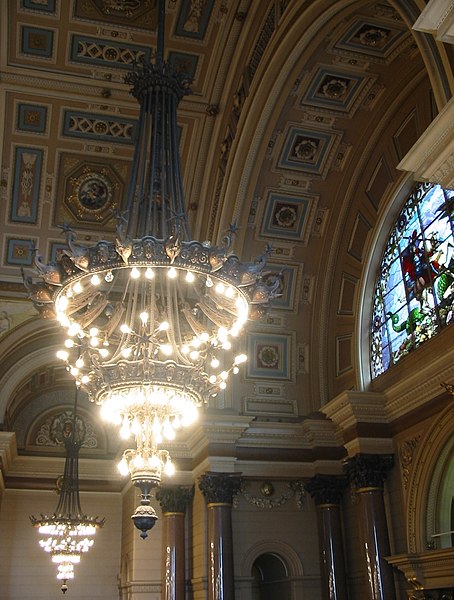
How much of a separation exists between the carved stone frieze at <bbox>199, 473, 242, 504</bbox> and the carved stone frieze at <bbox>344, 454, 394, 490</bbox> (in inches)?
90.3

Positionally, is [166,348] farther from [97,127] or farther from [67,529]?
[67,529]

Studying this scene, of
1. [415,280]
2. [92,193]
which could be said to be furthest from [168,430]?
[92,193]

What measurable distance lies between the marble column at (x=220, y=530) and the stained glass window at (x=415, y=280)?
11.2ft

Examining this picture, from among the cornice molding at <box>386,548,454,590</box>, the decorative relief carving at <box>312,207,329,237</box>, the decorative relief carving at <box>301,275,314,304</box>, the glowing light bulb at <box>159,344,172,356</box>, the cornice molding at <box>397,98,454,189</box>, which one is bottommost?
the cornice molding at <box>386,548,454,590</box>

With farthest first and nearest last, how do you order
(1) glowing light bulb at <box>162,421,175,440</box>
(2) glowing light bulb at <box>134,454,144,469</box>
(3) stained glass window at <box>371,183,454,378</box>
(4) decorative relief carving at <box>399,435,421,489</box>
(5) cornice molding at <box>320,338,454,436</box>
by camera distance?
1. (4) decorative relief carving at <box>399,435,421,489</box>
2. (3) stained glass window at <box>371,183,454,378</box>
3. (5) cornice molding at <box>320,338,454,436</box>
4. (1) glowing light bulb at <box>162,421,175,440</box>
5. (2) glowing light bulb at <box>134,454,144,469</box>

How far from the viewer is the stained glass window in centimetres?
1021

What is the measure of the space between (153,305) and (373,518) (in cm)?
583

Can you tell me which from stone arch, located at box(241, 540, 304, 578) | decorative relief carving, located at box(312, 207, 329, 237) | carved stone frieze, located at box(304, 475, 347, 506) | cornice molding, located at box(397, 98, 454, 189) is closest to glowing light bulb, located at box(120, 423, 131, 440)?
cornice molding, located at box(397, 98, 454, 189)

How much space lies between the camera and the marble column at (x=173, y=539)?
1256 centimetres

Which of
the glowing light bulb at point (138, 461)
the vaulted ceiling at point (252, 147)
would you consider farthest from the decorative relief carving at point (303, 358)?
the glowing light bulb at point (138, 461)

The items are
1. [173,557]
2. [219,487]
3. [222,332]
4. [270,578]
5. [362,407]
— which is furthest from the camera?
[270,578]

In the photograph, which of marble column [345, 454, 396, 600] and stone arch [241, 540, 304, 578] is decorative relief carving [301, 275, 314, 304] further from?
stone arch [241, 540, 304, 578]

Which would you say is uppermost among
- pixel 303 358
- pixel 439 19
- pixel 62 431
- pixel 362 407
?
pixel 62 431

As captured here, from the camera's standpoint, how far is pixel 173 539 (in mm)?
13031
